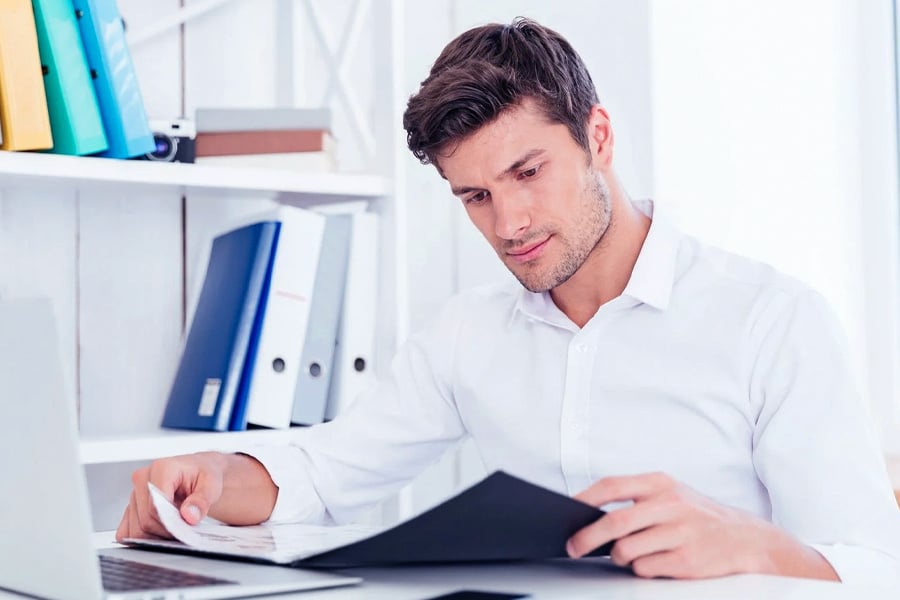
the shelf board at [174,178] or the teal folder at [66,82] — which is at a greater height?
the teal folder at [66,82]

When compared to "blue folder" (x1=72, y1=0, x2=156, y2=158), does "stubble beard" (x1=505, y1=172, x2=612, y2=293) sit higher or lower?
lower

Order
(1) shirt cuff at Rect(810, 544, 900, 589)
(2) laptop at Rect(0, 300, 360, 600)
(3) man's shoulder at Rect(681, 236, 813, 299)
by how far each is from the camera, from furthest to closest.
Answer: (3) man's shoulder at Rect(681, 236, 813, 299)
(1) shirt cuff at Rect(810, 544, 900, 589)
(2) laptop at Rect(0, 300, 360, 600)

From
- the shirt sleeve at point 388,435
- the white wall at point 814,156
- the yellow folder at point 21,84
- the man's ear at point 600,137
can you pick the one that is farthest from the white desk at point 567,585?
the white wall at point 814,156

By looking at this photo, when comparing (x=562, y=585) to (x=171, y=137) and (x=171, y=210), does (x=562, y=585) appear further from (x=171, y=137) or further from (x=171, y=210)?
(x=171, y=210)

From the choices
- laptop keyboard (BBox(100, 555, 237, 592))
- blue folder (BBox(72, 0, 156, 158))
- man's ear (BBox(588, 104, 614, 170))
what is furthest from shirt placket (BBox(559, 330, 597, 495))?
blue folder (BBox(72, 0, 156, 158))

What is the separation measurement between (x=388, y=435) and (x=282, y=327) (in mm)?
276

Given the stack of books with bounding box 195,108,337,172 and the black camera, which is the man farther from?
the black camera

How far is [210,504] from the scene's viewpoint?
41.5 inches

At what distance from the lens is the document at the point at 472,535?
638 millimetres

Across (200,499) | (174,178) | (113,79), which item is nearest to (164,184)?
(174,178)

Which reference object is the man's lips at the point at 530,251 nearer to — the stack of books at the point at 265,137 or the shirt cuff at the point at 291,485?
the shirt cuff at the point at 291,485

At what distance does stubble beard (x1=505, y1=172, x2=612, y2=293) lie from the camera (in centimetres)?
118

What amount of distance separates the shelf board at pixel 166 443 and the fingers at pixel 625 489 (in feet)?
2.43

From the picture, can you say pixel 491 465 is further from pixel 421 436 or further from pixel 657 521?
pixel 657 521
